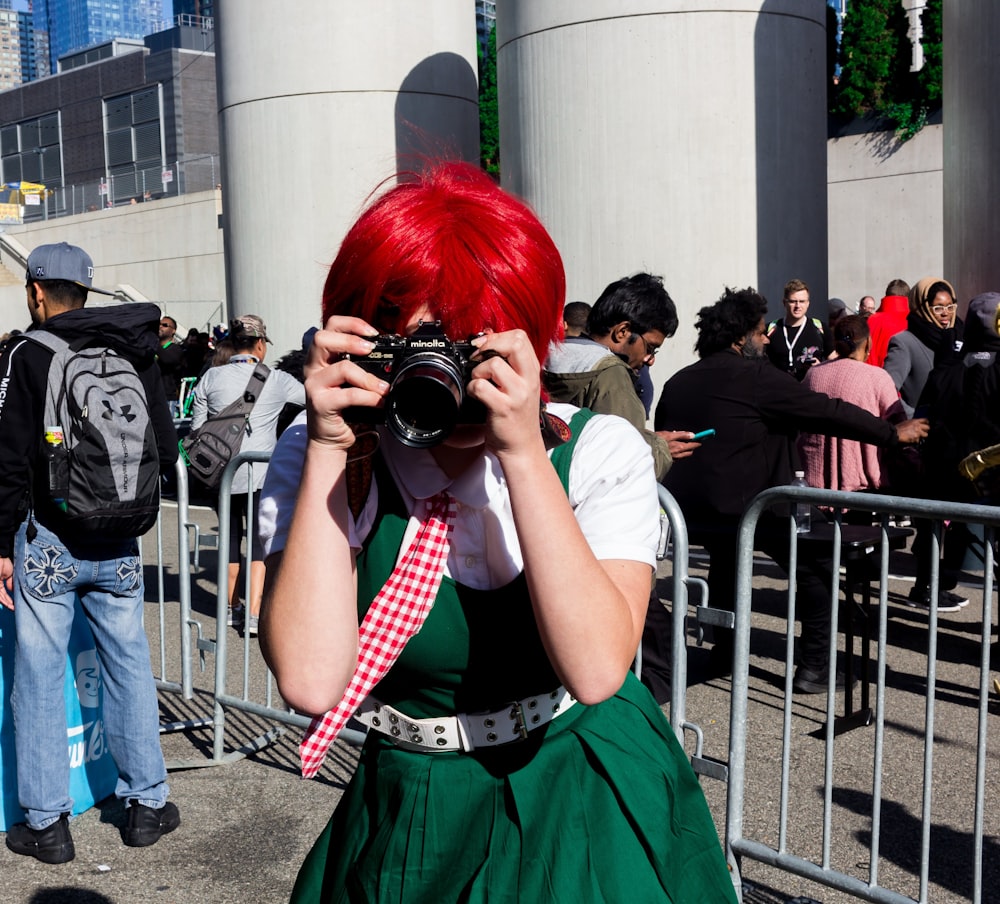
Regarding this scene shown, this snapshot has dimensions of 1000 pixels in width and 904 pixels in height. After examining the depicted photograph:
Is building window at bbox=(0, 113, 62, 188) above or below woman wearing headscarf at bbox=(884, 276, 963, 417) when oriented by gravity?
above

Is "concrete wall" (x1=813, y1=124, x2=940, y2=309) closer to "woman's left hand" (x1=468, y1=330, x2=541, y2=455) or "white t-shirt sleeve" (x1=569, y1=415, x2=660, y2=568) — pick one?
"white t-shirt sleeve" (x1=569, y1=415, x2=660, y2=568)

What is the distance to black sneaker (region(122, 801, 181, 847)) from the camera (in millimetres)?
4391

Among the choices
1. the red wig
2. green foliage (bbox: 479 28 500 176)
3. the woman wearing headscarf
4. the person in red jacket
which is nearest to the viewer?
the red wig

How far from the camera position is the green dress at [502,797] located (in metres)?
1.70

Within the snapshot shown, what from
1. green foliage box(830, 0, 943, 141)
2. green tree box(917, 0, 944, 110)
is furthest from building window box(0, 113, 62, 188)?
green tree box(917, 0, 944, 110)

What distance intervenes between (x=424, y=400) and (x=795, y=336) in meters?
8.61

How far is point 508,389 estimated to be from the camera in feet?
4.87

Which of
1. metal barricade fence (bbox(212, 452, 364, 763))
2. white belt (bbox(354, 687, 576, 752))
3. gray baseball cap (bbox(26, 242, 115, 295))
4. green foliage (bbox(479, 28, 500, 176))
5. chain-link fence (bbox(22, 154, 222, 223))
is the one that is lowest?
metal barricade fence (bbox(212, 452, 364, 763))

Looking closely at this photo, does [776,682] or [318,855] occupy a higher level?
[318,855]

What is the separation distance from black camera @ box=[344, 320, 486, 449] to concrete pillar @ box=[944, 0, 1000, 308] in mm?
9152

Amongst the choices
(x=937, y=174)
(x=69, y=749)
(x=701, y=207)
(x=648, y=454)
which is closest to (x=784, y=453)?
(x=69, y=749)

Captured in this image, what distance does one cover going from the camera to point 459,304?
1.64 meters

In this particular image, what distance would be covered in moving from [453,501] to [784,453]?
457 cm

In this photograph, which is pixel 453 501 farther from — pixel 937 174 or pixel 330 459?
pixel 937 174
